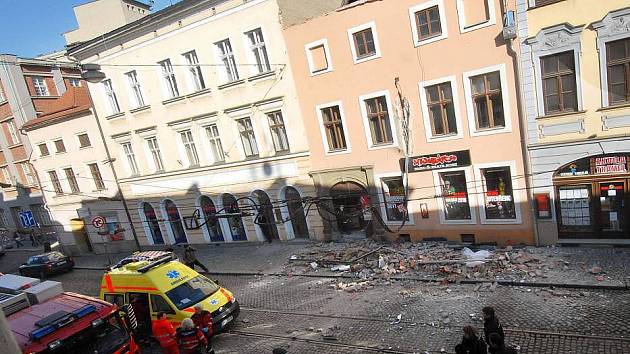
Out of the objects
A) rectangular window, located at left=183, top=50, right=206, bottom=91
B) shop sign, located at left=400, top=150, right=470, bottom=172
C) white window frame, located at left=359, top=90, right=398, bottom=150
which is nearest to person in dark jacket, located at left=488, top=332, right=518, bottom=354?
shop sign, located at left=400, top=150, right=470, bottom=172

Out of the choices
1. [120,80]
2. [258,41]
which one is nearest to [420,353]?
[258,41]

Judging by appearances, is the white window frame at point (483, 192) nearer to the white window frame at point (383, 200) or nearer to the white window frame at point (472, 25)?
the white window frame at point (383, 200)

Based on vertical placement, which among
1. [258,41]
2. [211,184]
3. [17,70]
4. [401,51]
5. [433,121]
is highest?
[17,70]

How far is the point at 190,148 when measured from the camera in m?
23.7

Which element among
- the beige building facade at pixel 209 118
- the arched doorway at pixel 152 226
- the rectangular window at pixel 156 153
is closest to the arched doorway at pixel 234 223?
the beige building facade at pixel 209 118

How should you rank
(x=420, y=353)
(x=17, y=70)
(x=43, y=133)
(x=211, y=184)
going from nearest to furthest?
1. (x=420, y=353)
2. (x=211, y=184)
3. (x=43, y=133)
4. (x=17, y=70)

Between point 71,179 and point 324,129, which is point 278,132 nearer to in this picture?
point 324,129

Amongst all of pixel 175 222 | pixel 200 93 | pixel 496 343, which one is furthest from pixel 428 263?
pixel 175 222

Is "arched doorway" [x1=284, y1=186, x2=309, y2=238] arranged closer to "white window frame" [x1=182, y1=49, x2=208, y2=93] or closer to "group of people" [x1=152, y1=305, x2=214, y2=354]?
"white window frame" [x1=182, y1=49, x2=208, y2=93]

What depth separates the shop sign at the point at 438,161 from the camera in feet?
52.9

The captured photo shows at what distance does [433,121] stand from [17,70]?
1335 inches

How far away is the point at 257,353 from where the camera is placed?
10984 mm

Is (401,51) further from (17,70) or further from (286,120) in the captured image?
(17,70)

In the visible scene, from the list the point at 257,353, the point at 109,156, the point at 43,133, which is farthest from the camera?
the point at 43,133
